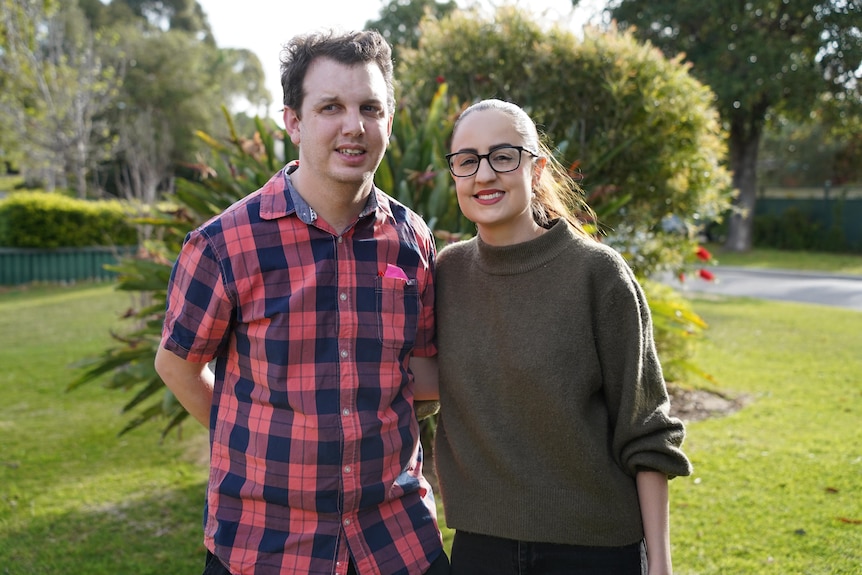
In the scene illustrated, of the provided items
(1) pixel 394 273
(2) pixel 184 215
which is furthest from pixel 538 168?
(2) pixel 184 215

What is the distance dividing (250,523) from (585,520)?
839mm

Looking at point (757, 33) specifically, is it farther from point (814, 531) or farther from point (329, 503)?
point (329, 503)

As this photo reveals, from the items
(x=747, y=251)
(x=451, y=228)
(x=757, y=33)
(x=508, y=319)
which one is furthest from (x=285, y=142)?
(x=747, y=251)

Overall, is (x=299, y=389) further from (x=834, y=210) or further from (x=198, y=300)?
(x=834, y=210)

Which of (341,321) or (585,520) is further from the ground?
(341,321)

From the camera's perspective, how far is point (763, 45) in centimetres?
2145

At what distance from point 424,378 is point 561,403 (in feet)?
1.55

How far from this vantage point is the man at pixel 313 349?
2.00m

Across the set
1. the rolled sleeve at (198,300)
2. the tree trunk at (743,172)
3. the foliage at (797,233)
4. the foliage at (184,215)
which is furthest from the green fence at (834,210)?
the rolled sleeve at (198,300)

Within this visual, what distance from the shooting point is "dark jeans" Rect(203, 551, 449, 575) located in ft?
6.73

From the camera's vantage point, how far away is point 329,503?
1997 millimetres

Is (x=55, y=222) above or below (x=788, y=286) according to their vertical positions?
above

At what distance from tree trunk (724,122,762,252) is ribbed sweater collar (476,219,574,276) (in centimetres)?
2398

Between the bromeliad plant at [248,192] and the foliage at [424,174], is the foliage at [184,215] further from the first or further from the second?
the foliage at [424,174]
